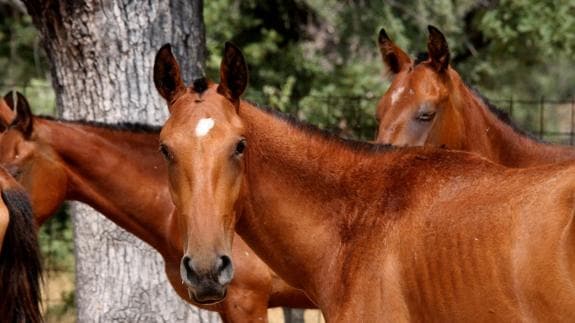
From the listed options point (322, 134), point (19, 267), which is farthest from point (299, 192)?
point (19, 267)

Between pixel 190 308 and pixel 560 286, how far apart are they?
382 centimetres

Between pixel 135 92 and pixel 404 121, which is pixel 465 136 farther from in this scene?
pixel 135 92

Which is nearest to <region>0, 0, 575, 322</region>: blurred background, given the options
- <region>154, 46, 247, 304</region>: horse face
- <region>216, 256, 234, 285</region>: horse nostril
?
<region>154, 46, 247, 304</region>: horse face

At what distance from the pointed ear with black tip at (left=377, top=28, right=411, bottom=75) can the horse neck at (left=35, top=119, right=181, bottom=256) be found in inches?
56.0

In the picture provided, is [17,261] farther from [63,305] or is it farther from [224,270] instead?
[63,305]

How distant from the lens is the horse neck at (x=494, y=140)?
615cm

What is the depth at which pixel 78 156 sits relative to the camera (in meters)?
6.34

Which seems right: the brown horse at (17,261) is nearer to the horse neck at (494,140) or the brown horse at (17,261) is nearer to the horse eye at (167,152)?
the horse eye at (167,152)

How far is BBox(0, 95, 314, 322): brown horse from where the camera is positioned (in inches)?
247

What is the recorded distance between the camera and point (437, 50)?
6.27 metres

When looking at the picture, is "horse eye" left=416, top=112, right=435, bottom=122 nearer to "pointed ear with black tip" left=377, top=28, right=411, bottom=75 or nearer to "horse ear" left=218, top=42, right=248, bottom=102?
"pointed ear with black tip" left=377, top=28, right=411, bottom=75

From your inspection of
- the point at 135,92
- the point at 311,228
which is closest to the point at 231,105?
the point at 311,228

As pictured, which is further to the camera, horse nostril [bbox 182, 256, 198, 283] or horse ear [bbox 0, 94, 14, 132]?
horse ear [bbox 0, 94, 14, 132]

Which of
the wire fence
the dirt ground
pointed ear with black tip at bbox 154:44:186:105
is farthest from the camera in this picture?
the wire fence
